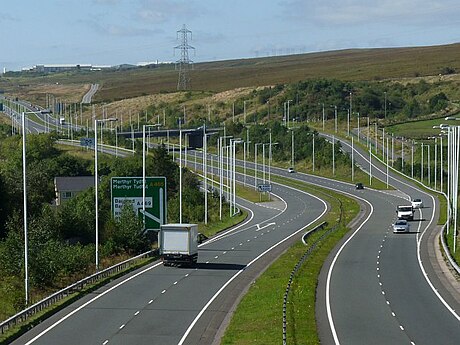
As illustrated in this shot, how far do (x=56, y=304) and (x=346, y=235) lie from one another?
43.1 m

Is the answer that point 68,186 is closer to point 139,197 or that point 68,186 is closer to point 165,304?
point 139,197

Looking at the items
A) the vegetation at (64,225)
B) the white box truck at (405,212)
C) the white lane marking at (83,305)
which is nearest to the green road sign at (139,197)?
the vegetation at (64,225)

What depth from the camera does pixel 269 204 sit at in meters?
122

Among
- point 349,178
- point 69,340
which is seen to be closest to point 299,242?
point 69,340

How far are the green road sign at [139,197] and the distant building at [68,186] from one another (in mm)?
46833

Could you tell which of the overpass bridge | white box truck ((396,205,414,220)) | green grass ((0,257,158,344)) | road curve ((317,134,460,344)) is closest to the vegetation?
green grass ((0,257,158,344))

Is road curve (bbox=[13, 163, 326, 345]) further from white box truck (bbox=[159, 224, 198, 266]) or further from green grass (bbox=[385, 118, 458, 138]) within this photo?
green grass (bbox=[385, 118, 458, 138])

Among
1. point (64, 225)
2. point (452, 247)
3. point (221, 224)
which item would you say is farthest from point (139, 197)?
point (221, 224)

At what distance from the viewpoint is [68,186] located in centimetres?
11100

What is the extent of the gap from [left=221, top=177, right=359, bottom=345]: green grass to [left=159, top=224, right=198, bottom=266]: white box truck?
15.0 feet

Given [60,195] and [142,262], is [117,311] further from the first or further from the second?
[60,195]

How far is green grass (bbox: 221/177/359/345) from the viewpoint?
1294 inches

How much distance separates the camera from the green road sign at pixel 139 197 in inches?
2440

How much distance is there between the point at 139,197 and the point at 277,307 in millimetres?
24373
